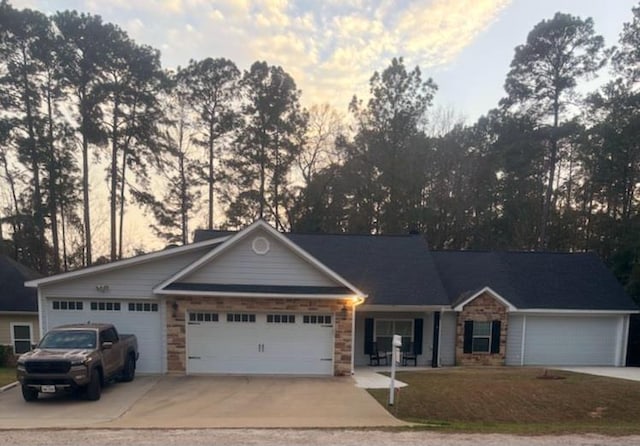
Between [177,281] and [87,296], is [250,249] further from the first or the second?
[87,296]

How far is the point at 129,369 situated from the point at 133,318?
1.81 metres

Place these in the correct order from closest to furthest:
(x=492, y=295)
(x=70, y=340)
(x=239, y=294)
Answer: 1. (x=70, y=340)
2. (x=239, y=294)
3. (x=492, y=295)

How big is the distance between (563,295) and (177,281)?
1598 cm

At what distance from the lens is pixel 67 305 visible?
12875mm

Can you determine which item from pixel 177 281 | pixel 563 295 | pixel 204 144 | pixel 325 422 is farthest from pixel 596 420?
pixel 204 144

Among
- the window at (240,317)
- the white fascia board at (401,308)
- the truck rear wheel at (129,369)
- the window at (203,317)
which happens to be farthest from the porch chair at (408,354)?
the truck rear wheel at (129,369)

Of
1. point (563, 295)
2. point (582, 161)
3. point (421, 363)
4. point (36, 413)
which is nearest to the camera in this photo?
point (36, 413)

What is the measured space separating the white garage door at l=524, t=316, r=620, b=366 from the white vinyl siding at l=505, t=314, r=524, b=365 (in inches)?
12.2

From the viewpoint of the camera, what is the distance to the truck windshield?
400 inches

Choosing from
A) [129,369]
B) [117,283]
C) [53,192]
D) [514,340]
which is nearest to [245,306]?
[129,369]

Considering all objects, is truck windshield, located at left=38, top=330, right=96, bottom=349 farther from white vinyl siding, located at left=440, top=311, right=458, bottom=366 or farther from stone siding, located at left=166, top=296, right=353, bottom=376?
white vinyl siding, located at left=440, top=311, right=458, bottom=366

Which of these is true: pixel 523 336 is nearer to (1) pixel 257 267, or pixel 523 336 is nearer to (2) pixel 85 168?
(1) pixel 257 267

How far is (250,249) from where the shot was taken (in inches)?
521

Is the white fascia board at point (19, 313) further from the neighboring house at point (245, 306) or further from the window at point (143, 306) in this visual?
the window at point (143, 306)
